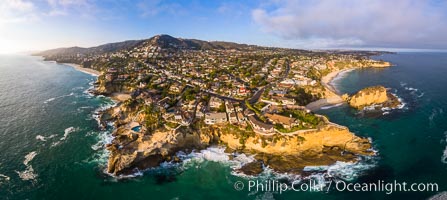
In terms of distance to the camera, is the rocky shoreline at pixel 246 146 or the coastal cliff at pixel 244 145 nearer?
the rocky shoreline at pixel 246 146

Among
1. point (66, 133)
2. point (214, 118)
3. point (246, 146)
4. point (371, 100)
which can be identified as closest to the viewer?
point (246, 146)

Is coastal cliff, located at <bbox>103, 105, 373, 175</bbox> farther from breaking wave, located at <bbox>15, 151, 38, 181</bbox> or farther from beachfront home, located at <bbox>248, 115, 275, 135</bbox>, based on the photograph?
breaking wave, located at <bbox>15, 151, 38, 181</bbox>

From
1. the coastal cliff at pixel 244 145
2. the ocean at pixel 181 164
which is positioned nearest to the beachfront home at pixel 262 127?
the coastal cliff at pixel 244 145

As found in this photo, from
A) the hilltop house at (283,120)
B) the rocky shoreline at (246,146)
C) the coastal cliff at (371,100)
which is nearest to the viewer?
the rocky shoreline at (246,146)

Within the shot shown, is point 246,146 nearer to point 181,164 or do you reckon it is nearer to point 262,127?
point 262,127

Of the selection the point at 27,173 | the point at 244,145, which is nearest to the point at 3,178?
the point at 27,173

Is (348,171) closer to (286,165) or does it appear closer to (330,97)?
(286,165)

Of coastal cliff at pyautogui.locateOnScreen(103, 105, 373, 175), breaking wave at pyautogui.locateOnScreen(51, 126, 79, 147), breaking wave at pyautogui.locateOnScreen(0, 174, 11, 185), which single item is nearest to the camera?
breaking wave at pyautogui.locateOnScreen(0, 174, 11, 185)

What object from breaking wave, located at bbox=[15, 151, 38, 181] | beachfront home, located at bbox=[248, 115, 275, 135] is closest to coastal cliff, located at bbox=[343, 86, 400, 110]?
beachfront home, located at bbox=[248, 115, 275, 135]

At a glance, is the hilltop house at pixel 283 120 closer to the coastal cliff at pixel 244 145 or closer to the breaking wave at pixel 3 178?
the coastal cliff at pixel 244 145

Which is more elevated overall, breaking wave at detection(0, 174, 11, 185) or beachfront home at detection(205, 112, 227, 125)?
beachfront home at detection(205, 112, 227, 125)

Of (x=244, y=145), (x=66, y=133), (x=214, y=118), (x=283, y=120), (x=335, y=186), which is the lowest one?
(x=335, y=186)
